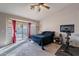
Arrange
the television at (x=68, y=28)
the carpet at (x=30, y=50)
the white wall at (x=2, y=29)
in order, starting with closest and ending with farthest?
1. the carpet at (x=30, y=50)
2. the white wall at (x=2, y=29)
3. the television at (x=68, y=28)

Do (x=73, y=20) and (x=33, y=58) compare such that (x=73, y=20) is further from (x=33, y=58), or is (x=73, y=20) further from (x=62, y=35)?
(x=33, y=58)

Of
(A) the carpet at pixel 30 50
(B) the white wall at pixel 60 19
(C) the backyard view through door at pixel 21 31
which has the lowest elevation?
(A) the carpet at pixel 30 50

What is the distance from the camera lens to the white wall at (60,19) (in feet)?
7.52

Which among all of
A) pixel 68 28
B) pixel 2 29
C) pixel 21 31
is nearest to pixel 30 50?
pixel 21 31

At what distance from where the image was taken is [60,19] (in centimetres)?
244

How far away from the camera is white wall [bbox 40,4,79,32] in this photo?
7.52 feet

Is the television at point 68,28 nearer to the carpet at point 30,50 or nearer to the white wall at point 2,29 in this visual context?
the carpet at point 30,50

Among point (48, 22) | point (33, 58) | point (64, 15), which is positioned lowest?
point (33, 58)

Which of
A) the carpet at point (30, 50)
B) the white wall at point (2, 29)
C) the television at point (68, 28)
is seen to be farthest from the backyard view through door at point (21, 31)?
the television at point (68, 28)

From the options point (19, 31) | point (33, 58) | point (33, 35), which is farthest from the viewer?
point (33, 35)

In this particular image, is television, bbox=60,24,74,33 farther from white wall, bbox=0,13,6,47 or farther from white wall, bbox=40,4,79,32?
white wall, bbox=0,13,6,47

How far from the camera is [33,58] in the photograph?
1628mm

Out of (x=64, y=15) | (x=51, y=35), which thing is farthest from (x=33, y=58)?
(x=64, y=15)

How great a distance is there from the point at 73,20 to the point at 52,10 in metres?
0.63
